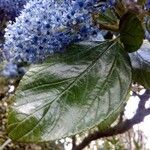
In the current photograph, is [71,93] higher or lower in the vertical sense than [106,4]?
lower

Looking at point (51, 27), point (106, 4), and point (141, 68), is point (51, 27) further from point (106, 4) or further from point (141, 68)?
point (141, 68)

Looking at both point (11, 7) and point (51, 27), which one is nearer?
point (51, 27)

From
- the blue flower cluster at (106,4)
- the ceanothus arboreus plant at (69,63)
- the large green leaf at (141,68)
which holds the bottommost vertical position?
the large green leaf at (141,68)

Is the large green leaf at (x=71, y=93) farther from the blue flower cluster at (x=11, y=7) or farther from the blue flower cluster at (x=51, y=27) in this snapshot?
the blue flower cluster at (x=11, y=7)

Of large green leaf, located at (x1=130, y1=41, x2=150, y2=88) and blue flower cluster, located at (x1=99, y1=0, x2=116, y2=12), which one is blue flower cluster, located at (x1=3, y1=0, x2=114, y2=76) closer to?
blue flower cluster, located at (x1=99, y1=0, x2=116, y2=12)

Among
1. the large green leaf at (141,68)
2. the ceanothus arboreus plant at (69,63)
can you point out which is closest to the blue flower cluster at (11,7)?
the ceanothus arboreus plant at (69,63)

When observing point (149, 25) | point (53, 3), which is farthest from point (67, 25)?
point (149, 25)

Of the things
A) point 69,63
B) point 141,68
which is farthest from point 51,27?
point 141,68
